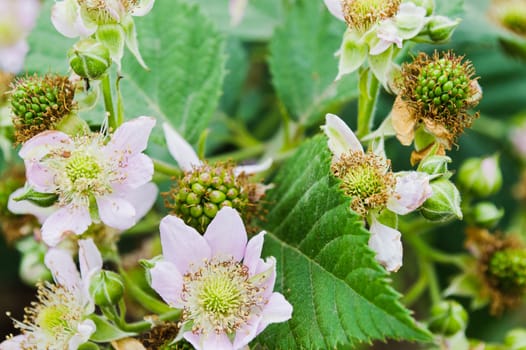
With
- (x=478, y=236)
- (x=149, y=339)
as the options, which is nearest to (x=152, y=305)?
(x=149, y=339)

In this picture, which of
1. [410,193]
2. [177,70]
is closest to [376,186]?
[410,193]

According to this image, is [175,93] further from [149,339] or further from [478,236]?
[478,236]

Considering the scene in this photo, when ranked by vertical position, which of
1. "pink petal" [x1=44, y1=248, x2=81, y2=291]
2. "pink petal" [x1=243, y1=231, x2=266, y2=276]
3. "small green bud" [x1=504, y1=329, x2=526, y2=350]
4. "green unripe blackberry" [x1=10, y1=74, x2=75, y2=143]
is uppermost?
"green unripe blackberry" [x1=10, y1=74, x2=75, y2=143]

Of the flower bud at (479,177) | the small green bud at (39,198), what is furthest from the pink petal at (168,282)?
the flower bud at (479,177)

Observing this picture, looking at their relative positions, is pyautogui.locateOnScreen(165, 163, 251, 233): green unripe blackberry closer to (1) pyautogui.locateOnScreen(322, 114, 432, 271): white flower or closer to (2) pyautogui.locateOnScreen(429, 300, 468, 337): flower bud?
(1) pyautogui.locateOnScreen(322, 114, 432, 271): white flower

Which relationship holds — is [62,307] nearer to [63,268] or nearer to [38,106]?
[63,268]

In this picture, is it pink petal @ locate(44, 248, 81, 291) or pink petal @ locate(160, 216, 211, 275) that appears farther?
pink petal @ locate(44, 248, 81, 291)

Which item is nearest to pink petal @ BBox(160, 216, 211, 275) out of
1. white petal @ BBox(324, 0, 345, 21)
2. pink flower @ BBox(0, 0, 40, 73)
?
white petal @ BBox(324, 0, 345, 21)
